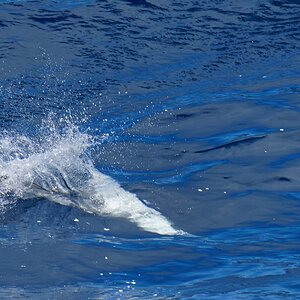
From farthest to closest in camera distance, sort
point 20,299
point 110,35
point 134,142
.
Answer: point 110,35
point 134,142
point 20,299

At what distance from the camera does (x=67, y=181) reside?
31.2 ft

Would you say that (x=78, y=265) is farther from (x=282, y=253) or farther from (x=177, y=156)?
(x=177, y=156)

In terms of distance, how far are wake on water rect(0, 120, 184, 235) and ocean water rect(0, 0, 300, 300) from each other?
0.02 meters

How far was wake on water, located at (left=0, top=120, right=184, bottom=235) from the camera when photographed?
8.69m

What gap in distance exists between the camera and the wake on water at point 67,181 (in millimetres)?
8688

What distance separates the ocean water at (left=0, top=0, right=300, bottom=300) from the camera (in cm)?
728

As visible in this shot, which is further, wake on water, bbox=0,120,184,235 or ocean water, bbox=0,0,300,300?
wake on water, bbox=0,120,184,235

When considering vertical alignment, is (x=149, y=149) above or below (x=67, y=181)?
below

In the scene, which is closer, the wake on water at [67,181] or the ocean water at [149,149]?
Result: the ocean water at [149,149]

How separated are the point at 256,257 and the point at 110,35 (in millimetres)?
7628

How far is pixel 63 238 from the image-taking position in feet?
26.3

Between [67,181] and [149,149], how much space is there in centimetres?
163

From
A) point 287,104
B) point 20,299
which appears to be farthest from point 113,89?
point 20,299

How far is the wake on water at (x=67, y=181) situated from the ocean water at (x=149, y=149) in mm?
21
